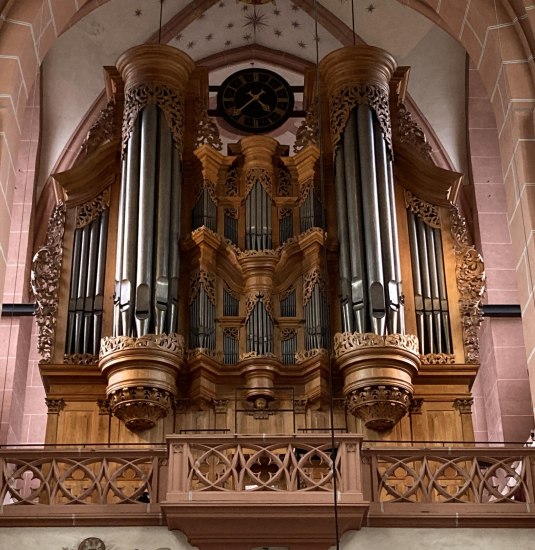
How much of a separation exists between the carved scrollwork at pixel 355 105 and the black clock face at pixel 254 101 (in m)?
1.35

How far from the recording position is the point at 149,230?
46.5ft

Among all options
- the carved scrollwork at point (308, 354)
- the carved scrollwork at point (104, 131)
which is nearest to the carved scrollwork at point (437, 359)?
the carved scrollwork at point (308, 354)

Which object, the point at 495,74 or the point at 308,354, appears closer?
the point at 495,74

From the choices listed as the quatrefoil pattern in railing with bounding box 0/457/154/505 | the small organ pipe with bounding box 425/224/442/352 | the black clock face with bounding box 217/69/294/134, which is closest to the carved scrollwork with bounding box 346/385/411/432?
the small organ pipe with bounding box 425/224/442/352

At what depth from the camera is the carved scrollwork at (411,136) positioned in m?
15.6

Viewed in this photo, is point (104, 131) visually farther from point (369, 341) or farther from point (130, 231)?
point (369, 341)

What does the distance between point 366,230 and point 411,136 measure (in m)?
2.17

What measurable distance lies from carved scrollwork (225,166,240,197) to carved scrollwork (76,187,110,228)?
1494 millimetres

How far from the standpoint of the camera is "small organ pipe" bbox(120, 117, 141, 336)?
13.6 m

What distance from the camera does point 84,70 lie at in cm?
1919

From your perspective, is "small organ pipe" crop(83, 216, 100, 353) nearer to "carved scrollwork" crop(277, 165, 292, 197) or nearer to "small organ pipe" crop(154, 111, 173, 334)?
"small organ pipe" crop(154, 111, 173, 334)

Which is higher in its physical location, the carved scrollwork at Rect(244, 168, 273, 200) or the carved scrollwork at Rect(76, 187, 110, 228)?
the carved scrollwork at Rect(244, 168, 273, 200)

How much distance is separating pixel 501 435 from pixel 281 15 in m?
7.45

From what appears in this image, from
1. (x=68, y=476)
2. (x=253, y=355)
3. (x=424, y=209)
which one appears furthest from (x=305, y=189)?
(x=68, y=476)
